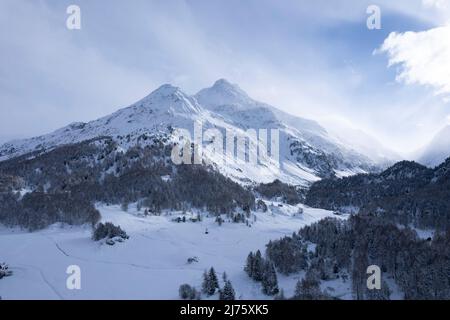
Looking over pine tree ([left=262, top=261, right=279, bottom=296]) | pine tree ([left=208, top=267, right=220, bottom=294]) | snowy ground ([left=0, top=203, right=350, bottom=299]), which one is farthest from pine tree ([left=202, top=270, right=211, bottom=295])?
pine tree ([left=262, top=261, right=279, bottom=296])

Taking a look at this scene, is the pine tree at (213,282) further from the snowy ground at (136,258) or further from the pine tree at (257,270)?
the pine tree at (257,270)

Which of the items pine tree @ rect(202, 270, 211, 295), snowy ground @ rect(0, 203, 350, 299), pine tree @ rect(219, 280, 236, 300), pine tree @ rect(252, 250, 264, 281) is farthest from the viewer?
pine tree @ rect(252, 250, 264, 281)

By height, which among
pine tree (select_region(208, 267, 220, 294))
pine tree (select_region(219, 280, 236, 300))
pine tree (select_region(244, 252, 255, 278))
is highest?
pine tree (select_region(244, 252, 255, 278))

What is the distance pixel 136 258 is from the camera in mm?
84250

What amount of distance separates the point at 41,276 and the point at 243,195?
107 metres

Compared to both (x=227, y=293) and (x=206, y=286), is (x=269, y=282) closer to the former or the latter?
(x=227, y=293)

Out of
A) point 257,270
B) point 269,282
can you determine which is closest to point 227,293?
point 269,282

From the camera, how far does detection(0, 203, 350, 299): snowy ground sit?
219 ft

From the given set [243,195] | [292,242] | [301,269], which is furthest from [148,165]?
[301,269]

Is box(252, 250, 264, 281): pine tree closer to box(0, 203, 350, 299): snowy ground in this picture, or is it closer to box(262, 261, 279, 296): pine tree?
box(262, 261, 279, 296): pine tree
